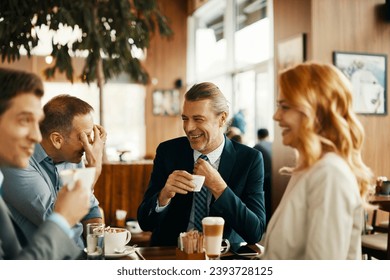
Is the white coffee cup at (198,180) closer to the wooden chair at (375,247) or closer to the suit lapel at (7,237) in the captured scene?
the suit lapel at (7,237)

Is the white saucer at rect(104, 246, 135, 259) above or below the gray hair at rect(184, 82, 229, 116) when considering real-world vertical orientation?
below

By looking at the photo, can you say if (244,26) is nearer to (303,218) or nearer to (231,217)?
(231,217)

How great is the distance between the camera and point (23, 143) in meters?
1.24

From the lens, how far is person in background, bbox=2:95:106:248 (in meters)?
1.69

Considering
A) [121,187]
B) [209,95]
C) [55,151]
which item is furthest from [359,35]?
[55,151]

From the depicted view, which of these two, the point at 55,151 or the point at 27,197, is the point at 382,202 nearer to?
the point at 55,151

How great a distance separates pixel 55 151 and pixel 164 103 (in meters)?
7.71

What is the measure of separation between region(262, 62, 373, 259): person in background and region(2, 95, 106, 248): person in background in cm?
86

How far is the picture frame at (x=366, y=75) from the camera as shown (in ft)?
13.5

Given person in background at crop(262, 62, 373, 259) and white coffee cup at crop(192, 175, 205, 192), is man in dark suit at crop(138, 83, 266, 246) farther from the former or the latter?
person in background at crop(262, 62, 373, 259)

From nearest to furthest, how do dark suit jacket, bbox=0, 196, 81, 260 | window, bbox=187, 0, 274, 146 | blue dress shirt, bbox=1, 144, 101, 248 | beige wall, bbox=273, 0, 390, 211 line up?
dark suit jacket, bbox=0, 196, 81, 260, blue dress shirt, bbox=1, 144, 101, 248, beige wall, bbox=273, 0, 390, 211, window, bbox=187, 0, 274, 146

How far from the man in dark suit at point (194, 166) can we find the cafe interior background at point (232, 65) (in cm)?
209

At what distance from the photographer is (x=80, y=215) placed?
1.20 meters

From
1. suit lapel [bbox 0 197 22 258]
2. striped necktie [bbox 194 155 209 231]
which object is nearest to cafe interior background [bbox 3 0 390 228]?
striped necktie [bbox 194 155 209 231]
